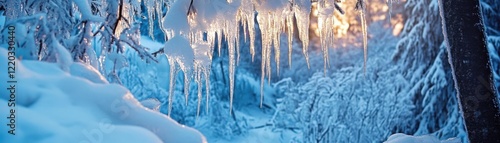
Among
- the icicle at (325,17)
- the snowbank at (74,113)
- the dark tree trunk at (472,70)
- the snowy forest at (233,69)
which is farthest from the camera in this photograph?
the icicle at (325,17)

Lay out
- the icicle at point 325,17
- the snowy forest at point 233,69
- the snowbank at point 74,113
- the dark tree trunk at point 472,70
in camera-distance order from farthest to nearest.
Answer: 1. the icicle at point 325,17
2. the dark tree trunk at point 472,70
3. the snowy forest at point 233,69
4. the snowbank at point 74,113

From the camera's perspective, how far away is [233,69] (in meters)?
2.46

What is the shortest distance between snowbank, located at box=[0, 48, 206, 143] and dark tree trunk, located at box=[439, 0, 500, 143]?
3.85ft

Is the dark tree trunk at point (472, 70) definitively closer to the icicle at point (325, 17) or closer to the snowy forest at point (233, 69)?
the snowy forest at point (233, 69)

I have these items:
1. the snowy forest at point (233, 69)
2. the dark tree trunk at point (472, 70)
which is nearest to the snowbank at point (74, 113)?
the snowy forest at point (233, 69)

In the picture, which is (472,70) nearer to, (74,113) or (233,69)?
(233,69)

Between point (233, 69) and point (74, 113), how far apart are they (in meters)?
1.32

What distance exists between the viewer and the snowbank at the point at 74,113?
1113 mm

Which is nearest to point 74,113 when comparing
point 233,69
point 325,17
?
point 233,69

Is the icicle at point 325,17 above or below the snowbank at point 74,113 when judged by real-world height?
above

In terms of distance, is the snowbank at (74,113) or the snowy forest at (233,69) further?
the snowy forest at (233,69)

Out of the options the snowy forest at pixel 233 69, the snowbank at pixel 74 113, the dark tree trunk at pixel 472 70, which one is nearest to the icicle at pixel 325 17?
the snowy forest at pixel 233 69

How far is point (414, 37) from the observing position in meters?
6.45

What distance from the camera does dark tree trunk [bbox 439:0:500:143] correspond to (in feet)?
6.14
